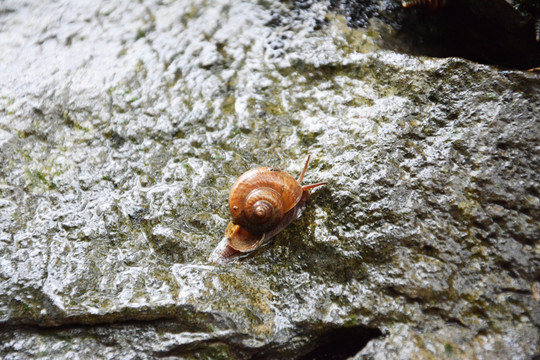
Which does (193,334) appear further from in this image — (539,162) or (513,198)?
(539,162)

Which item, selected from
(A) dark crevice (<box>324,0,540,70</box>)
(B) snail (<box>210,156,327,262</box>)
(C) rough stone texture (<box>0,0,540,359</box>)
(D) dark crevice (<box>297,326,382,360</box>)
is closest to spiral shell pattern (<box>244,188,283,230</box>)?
(B) snail (<box>210,156,327,262</box>)

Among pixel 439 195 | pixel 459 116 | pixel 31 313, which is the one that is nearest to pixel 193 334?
pixel 31 313

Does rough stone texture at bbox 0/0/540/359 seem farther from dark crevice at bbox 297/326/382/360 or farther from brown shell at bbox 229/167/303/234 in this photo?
brown shell at bbox 229/167/303/234

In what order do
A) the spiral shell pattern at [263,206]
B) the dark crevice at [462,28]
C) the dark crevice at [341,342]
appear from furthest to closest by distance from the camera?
the dark crevice at [462,28]
the spiral shell pattern at [263,206]
the dark crevice at [341,342]

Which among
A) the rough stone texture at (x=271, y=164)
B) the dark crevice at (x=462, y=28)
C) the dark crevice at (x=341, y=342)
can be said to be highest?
the dark crevice at (x=462, y=28)

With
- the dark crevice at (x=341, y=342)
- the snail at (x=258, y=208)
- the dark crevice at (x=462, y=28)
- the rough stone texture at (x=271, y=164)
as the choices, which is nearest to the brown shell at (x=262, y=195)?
the snail at (x=258, y=208)

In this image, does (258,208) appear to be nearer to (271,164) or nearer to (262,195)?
(262,195)

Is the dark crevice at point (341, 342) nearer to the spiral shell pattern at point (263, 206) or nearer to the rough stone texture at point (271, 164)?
the rough stone texture at point (271, 164)
